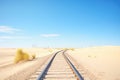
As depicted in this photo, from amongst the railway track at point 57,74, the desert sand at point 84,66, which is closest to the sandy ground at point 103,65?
the desert sand at point 84,66

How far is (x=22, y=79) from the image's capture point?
29.1 ft

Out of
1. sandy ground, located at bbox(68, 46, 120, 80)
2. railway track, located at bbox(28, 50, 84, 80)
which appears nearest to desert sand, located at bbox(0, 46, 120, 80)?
sandy ground, located at bbox(68, 46, 120, 80)

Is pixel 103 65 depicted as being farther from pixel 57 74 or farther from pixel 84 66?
pixel 57 74

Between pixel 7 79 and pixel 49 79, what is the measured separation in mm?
2279

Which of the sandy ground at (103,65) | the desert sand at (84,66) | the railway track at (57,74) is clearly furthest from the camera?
the sandy ground at (103,65)

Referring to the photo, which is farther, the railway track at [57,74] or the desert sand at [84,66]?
the desert sand at [84,66]

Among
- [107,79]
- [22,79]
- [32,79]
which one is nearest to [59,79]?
[32,79]

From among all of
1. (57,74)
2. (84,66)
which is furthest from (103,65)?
(57,74)

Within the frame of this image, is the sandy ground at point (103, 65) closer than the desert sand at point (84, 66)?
No

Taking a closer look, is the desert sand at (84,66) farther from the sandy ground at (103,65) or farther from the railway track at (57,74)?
the railway track at (57,74)

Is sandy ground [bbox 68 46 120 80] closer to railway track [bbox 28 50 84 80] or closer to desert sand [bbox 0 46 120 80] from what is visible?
desert sand [bbox 0 46 120 80]

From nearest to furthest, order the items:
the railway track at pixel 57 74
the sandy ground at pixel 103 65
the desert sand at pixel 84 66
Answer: the railway track at pixel 57 74, the desert sand at pixel 84 66, the sandy ground at pixel 103 65

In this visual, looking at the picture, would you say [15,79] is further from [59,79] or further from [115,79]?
[115,79]

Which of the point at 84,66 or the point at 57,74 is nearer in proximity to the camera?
the point at 57,74
